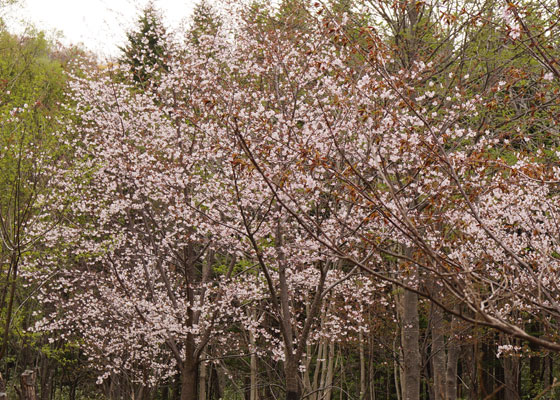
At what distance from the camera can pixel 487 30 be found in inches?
391

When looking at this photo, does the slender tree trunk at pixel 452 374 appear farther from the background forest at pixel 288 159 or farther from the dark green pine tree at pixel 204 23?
the dark green pine tree at pixel 204 23

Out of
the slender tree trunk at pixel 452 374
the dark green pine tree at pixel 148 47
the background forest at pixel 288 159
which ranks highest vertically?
the dark green pine tree at pixel 148 47

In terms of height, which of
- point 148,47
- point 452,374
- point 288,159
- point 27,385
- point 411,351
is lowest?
point 452,374

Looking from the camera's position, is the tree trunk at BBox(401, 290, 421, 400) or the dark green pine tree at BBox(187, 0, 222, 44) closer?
the tree trunk at BBox(401, 290, 421, 400)

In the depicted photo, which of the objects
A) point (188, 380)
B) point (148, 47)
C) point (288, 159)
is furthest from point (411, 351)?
point (148, 47)

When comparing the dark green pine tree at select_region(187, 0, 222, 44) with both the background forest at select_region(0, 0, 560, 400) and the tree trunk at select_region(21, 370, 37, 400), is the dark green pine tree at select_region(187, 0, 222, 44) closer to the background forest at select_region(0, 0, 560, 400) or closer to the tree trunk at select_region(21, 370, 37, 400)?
the background forest at select_region(0, 0, 560, 400)

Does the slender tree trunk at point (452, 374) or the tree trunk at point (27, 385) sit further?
the slender tree trunk at point (452, 374)

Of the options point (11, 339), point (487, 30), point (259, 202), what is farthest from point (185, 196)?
point (11, 339)

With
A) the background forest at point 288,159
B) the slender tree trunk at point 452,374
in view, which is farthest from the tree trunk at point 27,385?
the slender tree trunk at point 452,374

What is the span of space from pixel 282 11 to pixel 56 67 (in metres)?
15.8

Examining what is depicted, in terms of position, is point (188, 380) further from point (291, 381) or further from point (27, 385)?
point (27, 385)

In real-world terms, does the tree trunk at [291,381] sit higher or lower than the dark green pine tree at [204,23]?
lower

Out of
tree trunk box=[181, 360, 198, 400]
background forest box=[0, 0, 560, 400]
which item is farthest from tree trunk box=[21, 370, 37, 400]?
tree trunk box=[181, 360, 198, 400]

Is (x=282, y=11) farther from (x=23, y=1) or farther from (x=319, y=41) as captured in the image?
(x=23, y=1)
